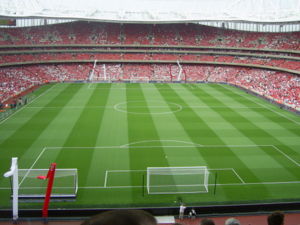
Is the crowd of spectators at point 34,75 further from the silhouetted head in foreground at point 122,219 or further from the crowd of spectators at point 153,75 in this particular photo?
the silhouetted head in foreground at point 122,219

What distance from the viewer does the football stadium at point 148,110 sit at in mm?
19594

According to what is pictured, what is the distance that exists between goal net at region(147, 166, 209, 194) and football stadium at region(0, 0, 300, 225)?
10 cm

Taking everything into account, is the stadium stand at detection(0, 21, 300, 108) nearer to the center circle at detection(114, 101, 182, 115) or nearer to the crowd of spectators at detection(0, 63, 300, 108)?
the crowd of spectators at detection(0, 63, 300, 108)

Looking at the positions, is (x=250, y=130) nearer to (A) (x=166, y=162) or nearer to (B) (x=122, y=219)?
(A) (x=166, y=162)

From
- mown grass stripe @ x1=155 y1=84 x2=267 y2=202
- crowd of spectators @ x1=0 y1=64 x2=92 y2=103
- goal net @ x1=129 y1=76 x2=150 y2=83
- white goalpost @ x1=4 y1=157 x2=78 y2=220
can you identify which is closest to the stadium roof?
crowd of spectators @ x1=0 y1=64 x2=92 y2=103

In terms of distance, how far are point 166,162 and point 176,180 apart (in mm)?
2750

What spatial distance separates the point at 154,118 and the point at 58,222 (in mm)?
21936

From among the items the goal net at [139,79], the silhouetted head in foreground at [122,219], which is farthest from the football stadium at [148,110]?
the silhouetted head in foreground at [122,219]

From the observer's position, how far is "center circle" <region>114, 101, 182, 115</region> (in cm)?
4012

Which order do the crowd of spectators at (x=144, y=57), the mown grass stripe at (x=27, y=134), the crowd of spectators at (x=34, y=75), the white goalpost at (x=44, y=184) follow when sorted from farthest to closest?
the crowd of spectators at (x=144, y=57), the crowd of spectators at (x=34, y=75), the mown grass stripe at (x=27, y=134), the white goalpost at (x=44, y=184)

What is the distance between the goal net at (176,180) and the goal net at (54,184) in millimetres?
4505

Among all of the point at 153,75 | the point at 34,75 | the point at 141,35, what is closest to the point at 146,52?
the point at 141,35

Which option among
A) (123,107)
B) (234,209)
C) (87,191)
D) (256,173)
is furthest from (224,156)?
(123,107)

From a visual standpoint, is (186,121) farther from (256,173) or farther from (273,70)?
(273,70)
